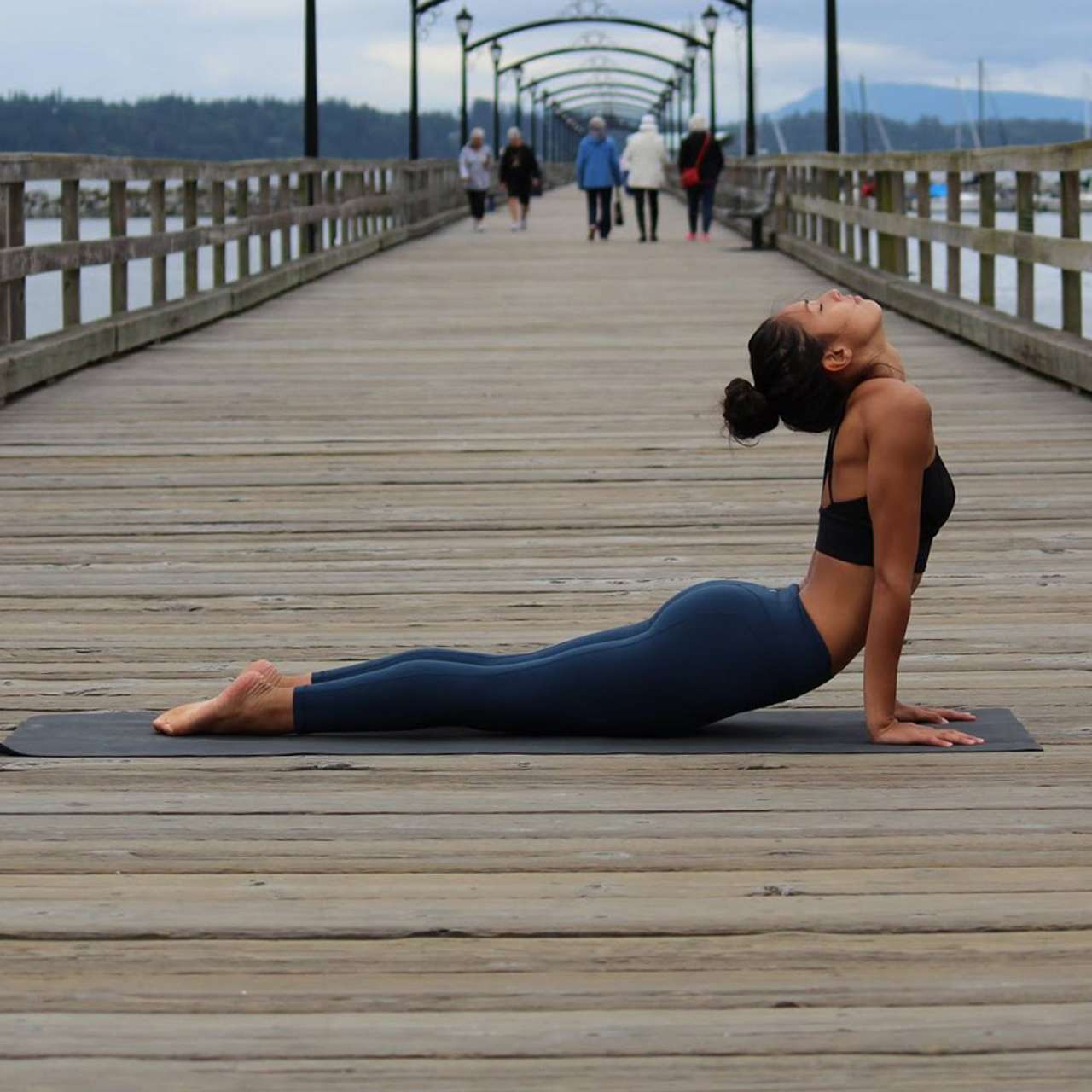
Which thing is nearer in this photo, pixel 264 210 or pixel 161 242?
pixel 161 242

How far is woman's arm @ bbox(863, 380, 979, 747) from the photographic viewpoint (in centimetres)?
389

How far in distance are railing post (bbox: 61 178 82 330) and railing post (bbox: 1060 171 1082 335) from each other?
16.2 ft

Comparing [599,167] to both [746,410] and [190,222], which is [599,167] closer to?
[190,222]

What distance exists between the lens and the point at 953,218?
44.2 feet

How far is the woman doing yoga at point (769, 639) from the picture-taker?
389 centimetres

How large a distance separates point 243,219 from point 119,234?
4.59 metres

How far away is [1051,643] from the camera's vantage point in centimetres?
493

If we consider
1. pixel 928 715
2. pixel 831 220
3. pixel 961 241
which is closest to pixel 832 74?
pixel 831 220

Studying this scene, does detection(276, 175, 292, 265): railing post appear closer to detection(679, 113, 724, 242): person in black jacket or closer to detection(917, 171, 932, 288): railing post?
detection(917, 171, 932, 288): railing post

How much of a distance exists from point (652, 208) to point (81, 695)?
908 inches

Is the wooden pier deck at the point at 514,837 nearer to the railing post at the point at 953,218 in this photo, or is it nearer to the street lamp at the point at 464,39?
the railing post at the point at 953,218

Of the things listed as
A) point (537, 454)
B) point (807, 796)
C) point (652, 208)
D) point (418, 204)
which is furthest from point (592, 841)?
point (418, 204)

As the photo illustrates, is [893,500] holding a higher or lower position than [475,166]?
lower

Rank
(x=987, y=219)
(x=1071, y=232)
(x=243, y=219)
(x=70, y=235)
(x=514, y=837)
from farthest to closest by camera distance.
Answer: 1. (x=243, y=219)
2. (x=987, y=219)
3. (x=70, y=235)
4. (x=1071, y=232)
5. (x=514, y=837)
